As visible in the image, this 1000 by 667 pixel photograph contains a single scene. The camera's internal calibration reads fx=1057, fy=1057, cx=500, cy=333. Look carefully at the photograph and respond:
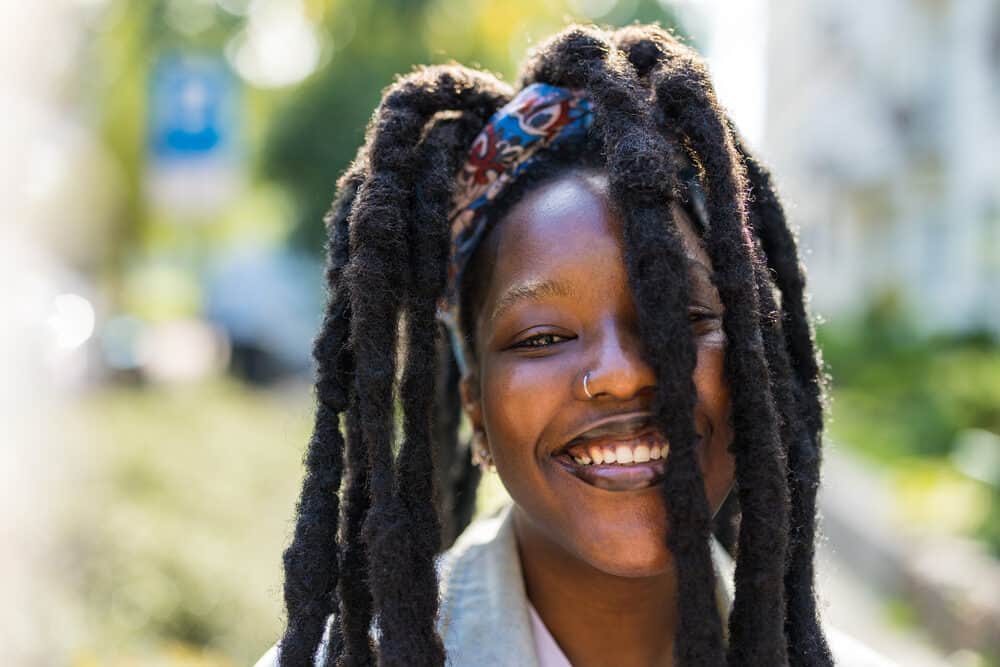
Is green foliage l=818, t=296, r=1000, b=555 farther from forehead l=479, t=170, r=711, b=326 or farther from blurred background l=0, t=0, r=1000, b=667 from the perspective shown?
forehead l=479, t=170, r=711, b=326

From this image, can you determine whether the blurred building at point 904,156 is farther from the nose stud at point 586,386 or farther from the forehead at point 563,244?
the nose stud at point 586,386

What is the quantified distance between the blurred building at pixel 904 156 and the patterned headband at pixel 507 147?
10501 millimetres

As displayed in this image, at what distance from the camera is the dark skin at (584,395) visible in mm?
1984

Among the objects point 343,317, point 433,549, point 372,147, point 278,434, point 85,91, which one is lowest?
point 278,434

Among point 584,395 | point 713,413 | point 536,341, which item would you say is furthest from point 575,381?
point 713,413

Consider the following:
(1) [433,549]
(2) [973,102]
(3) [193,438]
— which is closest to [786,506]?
(1) [433,549]

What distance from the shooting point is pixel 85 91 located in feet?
59.0

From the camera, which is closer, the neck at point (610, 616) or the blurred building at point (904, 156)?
the neck at point (610, 616)

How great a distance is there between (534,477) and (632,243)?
509mm

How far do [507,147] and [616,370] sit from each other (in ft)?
2.18

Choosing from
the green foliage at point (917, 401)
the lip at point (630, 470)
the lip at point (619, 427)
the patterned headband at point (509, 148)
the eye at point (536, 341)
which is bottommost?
the green foliage at point (917, 401)

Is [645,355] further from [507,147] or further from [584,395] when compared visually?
[507,147]

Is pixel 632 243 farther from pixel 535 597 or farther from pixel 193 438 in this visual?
pixel 193 438

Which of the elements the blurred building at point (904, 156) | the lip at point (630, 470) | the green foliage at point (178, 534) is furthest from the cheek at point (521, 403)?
the blurred building at point (904, 156)
